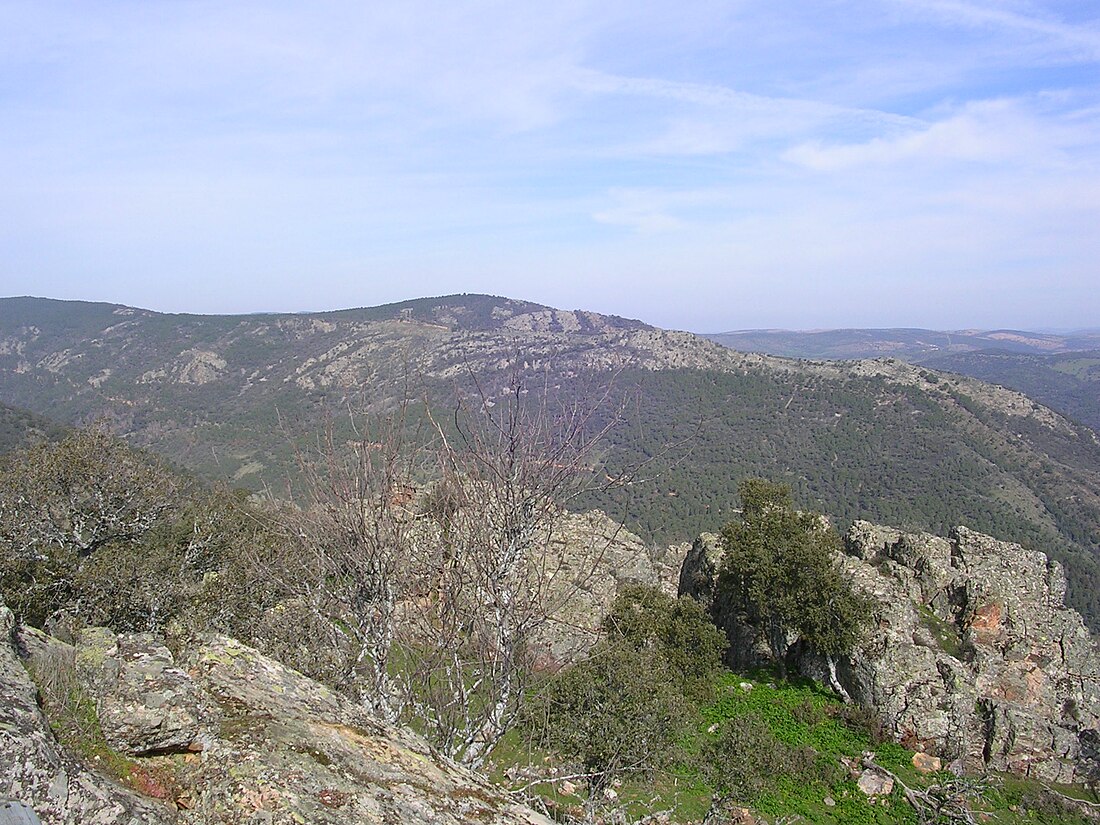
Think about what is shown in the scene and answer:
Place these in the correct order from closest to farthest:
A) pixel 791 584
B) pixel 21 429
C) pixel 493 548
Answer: pixel 493 548 < pixel 791 584 < pixel 21 429

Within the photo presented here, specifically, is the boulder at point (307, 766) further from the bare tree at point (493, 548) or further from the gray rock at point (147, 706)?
the bare tree at point (493, 548)

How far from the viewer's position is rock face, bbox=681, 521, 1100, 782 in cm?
1545

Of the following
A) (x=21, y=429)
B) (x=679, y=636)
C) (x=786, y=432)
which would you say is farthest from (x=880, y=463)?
(x=21, y=429)

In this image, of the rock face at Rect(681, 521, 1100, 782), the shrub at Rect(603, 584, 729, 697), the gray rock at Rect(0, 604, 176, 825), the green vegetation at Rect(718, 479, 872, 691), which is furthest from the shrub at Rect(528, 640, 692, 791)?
the rock face at Rect(681, 521, 1100, 782)

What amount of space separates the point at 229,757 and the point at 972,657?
20.8m

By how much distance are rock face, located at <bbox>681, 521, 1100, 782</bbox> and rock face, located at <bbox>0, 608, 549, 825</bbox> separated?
1611cm

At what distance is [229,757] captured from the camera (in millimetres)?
3656

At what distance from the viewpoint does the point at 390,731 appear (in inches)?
181

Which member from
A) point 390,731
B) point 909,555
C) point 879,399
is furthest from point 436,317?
point 390,731

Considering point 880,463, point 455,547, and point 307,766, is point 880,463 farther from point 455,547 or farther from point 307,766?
point 307,766

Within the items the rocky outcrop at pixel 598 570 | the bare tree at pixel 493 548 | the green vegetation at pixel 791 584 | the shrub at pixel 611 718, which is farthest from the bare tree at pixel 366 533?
the green vegetation at pixel 791 584

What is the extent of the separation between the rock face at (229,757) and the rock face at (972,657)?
16.1 m

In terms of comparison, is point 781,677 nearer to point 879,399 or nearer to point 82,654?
point 82,654

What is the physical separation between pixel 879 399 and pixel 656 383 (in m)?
38.5
